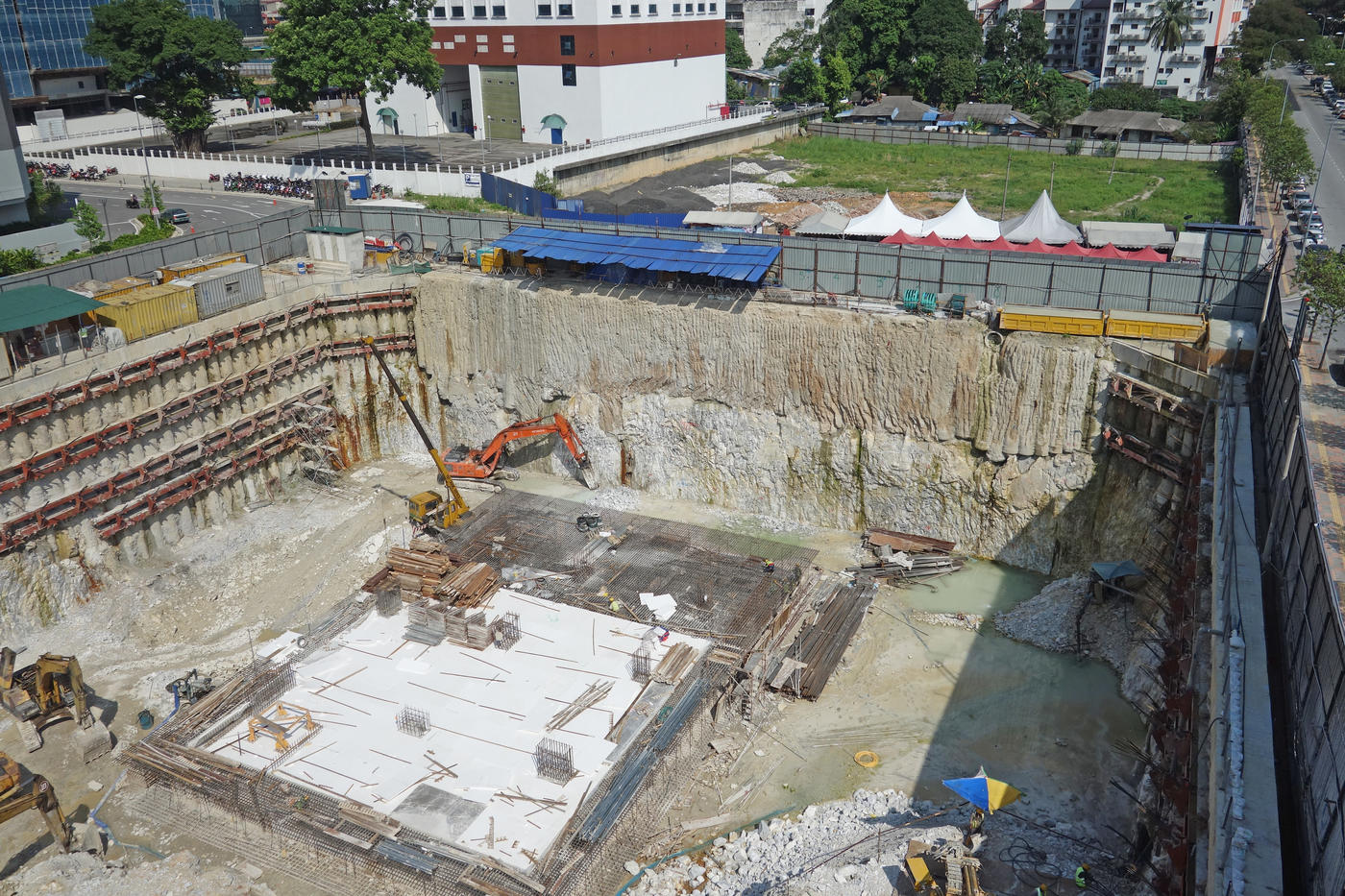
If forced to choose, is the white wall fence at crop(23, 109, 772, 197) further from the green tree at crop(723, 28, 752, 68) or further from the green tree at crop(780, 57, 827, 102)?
the green tree at crop(723, 28, 752, 68)

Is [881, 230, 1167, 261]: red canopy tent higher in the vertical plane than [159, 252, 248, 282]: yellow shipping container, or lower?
lower

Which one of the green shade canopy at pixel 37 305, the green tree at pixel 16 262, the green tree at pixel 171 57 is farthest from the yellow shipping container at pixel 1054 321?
the green tree at pixel 171 57

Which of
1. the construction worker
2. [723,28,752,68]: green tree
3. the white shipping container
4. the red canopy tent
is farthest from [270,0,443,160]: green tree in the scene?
[723,28,752,68]: green tree

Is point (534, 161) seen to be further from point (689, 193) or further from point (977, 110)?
point (977, 110)

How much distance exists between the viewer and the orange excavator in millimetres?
36469

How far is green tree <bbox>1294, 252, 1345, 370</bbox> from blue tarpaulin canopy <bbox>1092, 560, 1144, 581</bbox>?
7.59 m

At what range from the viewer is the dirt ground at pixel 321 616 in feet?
75.3

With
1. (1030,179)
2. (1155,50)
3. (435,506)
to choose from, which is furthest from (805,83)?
(435,506)

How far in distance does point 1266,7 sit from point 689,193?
8015 cm

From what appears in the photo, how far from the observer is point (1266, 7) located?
10450cm

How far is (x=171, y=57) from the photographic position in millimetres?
59844

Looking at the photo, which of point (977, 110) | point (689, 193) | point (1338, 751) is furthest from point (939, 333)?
point (977, 110)

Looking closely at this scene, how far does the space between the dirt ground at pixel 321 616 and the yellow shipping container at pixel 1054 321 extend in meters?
8.47

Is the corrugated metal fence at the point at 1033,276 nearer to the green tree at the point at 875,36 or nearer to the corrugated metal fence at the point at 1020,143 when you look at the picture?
the corrugated metal fence at the point at 1020,143
